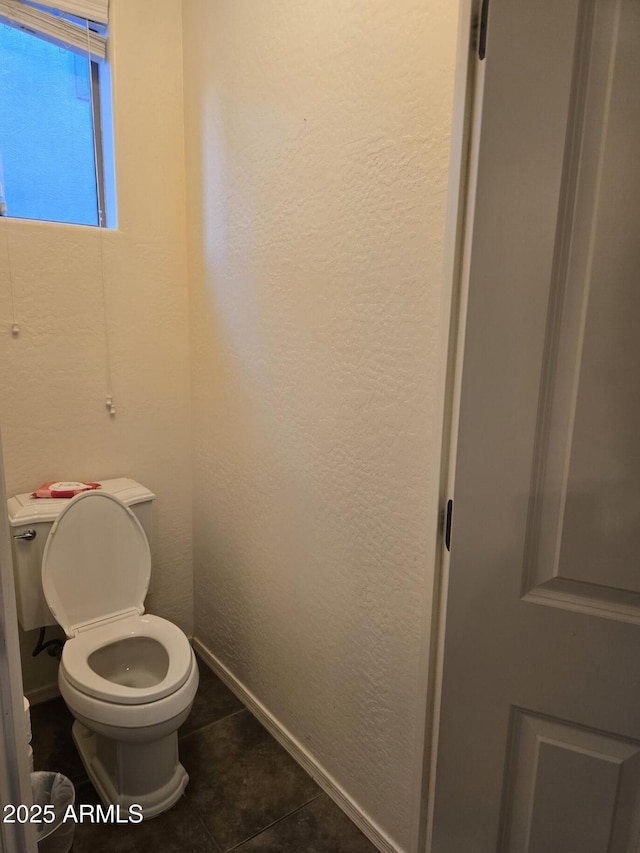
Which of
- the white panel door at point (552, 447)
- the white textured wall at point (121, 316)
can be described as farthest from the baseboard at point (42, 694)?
the white panel door at point (552, 447)

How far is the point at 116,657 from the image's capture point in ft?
5.89

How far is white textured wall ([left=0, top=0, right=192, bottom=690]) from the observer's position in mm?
1835

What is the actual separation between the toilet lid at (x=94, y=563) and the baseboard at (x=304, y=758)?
534mm

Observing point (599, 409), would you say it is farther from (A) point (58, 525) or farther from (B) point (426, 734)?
(A) point (58, 525)

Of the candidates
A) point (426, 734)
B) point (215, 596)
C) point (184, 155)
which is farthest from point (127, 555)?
point (184, 155)

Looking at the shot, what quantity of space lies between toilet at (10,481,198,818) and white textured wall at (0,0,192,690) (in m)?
0.28

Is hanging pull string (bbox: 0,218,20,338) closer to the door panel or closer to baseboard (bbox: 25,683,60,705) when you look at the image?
baseboard (bbox: 25,683,60,705)

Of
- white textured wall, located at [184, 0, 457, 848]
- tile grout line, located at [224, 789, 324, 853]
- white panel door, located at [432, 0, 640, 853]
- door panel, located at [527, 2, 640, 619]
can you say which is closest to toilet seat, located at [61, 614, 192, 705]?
white textured wall, located at [184, 0, 457, 848]

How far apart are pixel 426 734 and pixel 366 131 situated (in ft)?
4.62

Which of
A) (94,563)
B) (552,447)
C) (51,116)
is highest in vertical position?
(51,116)

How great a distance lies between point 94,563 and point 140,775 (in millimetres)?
661

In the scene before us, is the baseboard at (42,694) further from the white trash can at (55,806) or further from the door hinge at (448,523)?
the door hinge at (448,523)

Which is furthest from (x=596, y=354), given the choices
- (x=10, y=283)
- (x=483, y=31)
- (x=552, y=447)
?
(x=10, y=283)

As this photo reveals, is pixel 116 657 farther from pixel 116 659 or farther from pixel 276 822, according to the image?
pixel 276 822
